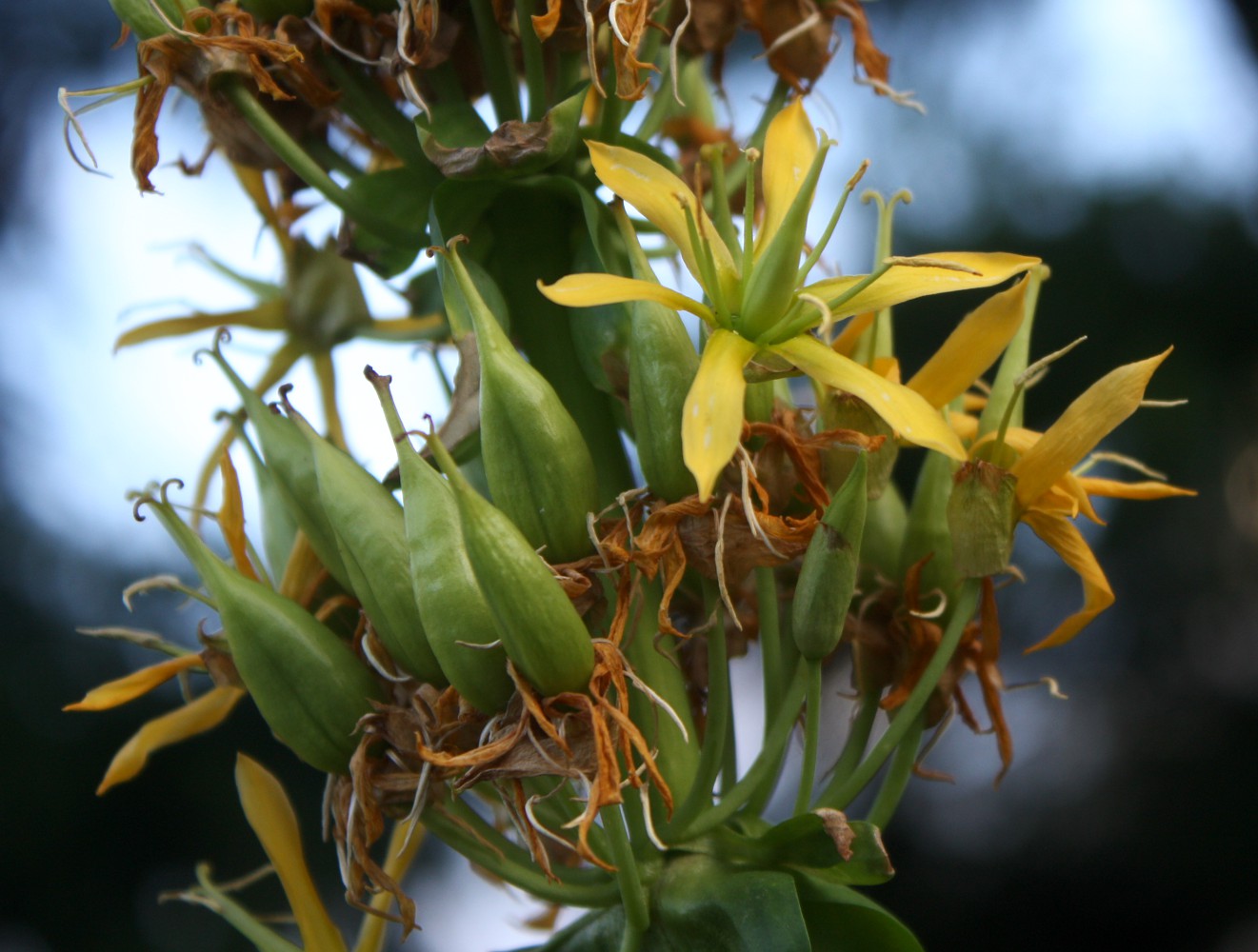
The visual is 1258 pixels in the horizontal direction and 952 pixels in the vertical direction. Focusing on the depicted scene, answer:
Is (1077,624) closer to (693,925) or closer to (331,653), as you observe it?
(693,925)

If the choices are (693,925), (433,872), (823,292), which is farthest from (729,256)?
(433,872)

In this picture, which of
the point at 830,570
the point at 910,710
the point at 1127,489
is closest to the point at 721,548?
the point at 830,570

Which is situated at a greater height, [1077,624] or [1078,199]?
[1077,624]

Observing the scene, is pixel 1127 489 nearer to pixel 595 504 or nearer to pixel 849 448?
pixel 849 448

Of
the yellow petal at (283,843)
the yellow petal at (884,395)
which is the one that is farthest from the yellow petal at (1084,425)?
the yellow petal at (283,843)

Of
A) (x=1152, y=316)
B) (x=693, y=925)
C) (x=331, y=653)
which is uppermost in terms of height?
(x=331, y=653)
